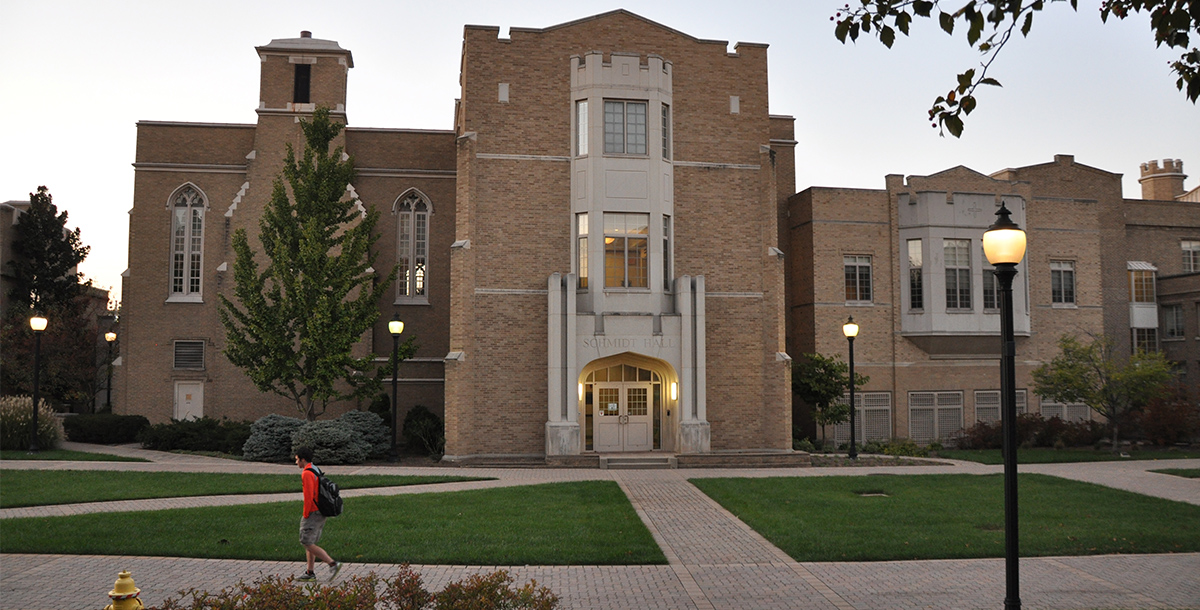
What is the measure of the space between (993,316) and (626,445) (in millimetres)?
16229

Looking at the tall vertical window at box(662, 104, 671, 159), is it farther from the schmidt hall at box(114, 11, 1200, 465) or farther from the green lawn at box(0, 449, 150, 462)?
the green lawn at box(0, 449, 150, 462)

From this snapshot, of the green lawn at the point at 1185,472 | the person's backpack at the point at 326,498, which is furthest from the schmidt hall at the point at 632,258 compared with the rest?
the person's backpack at the point at 326,498

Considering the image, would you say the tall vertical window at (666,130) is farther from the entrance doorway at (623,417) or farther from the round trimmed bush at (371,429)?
the round trimmed bush at (371,429)

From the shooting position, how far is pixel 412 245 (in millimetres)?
32250

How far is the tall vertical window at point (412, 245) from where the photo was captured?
3200 cm

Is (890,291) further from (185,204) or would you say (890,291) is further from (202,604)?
(202,604)

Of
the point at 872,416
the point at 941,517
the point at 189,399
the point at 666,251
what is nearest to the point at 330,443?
the point at 189,399

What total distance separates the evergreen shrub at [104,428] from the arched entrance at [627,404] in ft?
51.4

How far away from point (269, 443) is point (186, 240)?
11.7 meters

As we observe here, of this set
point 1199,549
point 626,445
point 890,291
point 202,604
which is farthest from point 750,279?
point 202,604

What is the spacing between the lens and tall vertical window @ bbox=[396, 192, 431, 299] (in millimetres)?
32000

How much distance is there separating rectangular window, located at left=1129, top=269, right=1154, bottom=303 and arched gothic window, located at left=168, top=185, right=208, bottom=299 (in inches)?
1525

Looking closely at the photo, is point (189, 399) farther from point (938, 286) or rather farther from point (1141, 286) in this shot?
point (1141, 286)

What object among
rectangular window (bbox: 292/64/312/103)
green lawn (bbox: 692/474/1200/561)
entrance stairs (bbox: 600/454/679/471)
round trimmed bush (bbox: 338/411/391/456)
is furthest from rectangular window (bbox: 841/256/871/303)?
rectangular window (bbox: 292/64/312/103)
